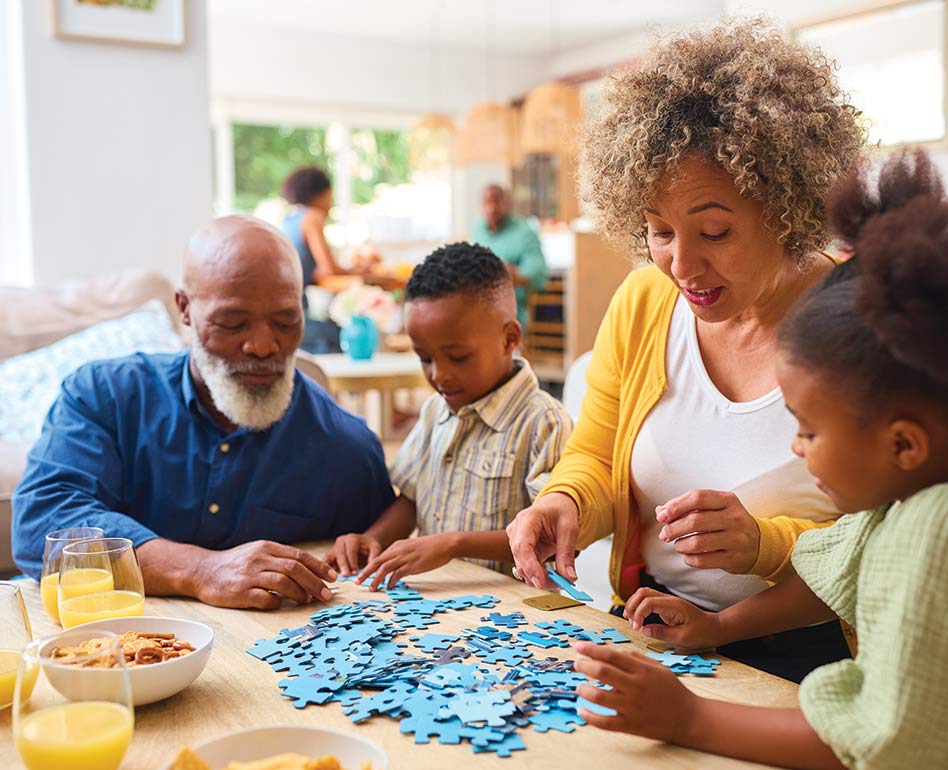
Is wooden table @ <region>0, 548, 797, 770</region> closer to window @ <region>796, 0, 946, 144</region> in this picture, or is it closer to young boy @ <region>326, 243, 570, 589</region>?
young boy @ <region>326, 243, 570, 589</region>

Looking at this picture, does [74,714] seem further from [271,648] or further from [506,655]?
[506,655]

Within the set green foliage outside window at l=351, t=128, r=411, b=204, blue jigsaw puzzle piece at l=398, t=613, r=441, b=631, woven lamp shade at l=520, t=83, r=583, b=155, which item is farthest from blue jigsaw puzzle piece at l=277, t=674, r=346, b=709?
green foliage outside window at l=351, t=128, r=411, b=204

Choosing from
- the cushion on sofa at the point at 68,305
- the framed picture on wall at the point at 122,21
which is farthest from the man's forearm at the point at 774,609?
the framed picture on wall at the point at 122,21

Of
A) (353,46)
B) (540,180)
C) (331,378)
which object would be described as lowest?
(331,378)

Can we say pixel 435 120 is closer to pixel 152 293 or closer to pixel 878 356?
pixel 152 293

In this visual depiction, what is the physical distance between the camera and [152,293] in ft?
11.8

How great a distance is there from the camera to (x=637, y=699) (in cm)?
98

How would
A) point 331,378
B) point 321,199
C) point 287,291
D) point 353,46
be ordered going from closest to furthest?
1. point 287,291
2. point 331,378
3. point 321,199
4. point 353,46

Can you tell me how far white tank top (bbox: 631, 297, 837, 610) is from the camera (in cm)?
151

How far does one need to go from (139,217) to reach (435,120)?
539cm

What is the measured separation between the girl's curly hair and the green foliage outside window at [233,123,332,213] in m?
9.26

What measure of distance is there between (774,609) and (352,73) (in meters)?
10.2

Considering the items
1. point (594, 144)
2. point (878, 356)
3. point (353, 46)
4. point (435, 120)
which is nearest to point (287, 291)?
point (594, 144)

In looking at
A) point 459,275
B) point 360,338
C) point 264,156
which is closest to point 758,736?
point 459,275
